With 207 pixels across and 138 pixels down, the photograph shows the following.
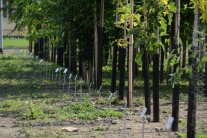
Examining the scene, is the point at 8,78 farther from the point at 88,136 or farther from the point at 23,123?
the point at 88,136

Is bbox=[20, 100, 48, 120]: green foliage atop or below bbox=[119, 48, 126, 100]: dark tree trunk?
below

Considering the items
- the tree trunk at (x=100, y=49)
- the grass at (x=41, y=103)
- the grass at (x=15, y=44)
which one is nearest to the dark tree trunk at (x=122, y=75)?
the grass at (x=41, y=103)

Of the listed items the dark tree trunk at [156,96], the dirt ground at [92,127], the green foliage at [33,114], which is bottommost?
the dirt ground at [92,127]

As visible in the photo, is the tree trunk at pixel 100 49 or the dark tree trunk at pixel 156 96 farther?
the tree trunk at pixel 100 49

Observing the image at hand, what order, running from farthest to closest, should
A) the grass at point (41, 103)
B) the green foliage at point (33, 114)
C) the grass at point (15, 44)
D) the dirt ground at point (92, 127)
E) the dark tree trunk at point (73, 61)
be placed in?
the grass at point (15, 44), the dark tree trunk at point (73, 61), the grass at point (41, 103), the green foliage at point (33, 114), the dirt ground at point (92, 127)

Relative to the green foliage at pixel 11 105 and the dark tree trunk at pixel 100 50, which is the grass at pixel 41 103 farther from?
the dark tree trunk at pixel 100 50

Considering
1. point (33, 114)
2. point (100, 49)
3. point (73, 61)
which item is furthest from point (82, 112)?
point (73, 61)

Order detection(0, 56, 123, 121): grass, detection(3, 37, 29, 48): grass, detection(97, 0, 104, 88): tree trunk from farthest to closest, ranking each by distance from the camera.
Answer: detection(3, 37, 29, 48): grass, detection(97, 0, 104, 88): tree trunk, detection(0, 56, 123, 121): grass

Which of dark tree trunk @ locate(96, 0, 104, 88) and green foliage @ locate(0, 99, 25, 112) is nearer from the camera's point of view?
green foliage @ locate(0, 99, 25, 112)

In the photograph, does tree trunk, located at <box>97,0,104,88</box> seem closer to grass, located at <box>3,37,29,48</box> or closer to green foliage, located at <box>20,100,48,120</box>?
green foliage, located at <box>20,100,48,120</box>

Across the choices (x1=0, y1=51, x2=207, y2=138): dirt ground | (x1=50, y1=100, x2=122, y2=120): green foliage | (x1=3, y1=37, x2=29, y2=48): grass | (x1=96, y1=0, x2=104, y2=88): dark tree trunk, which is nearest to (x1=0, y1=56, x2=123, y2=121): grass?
(x1=50, y1=100, x2=122, y2=120): green foliage

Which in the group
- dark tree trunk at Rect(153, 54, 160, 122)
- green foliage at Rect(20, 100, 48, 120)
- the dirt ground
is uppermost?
dark tree trunk at Rect(153, 54, 160, 122)

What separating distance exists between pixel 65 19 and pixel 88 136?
394 inches

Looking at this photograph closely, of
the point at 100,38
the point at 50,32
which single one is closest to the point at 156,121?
the point at 100,38
